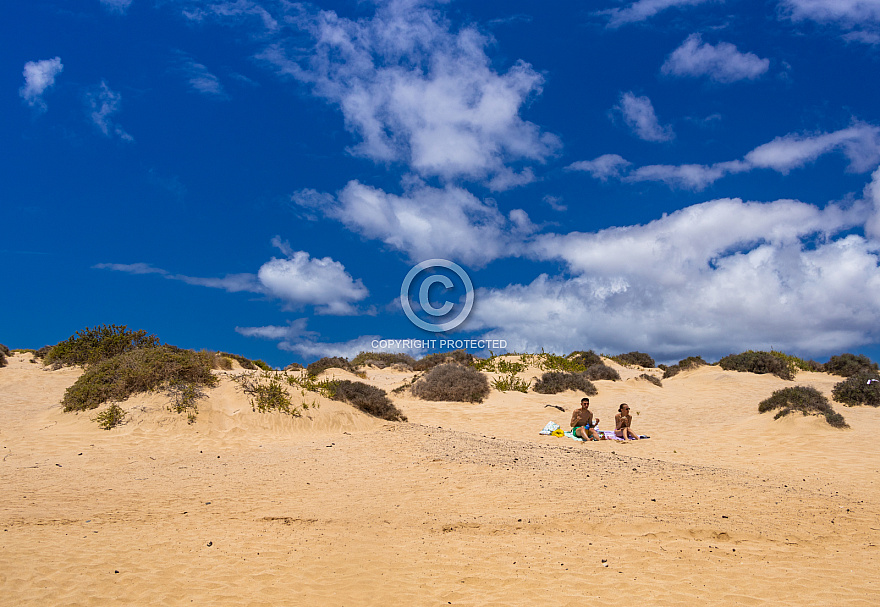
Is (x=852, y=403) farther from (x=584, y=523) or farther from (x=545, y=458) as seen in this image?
(x=584, y=523)

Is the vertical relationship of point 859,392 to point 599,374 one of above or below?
below

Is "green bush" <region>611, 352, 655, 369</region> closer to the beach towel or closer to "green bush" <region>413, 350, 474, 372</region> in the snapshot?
"green bush" <region>413, 350, 474, 372</region>

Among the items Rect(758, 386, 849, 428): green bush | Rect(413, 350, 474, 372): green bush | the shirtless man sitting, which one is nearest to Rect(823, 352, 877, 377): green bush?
Rect(758, 386, 849, 428): green bush

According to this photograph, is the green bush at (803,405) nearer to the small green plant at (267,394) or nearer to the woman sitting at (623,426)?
the woman sitting at (623,426)

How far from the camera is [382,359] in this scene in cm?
3825

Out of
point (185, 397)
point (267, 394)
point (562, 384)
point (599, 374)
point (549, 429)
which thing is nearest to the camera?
point (185, 397)

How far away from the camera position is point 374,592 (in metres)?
5.39

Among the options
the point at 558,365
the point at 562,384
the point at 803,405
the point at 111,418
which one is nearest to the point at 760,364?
the point at 558,365

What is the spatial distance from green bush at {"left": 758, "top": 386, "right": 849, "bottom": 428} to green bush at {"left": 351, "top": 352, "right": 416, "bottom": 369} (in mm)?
23200

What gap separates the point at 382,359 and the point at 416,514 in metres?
30.5

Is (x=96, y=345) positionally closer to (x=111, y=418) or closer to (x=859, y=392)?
(x=111, y=418)

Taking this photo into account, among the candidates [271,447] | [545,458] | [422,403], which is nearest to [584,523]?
[545,458]

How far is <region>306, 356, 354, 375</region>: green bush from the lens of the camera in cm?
3020

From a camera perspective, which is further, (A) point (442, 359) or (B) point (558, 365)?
(A) point (442, 359)
